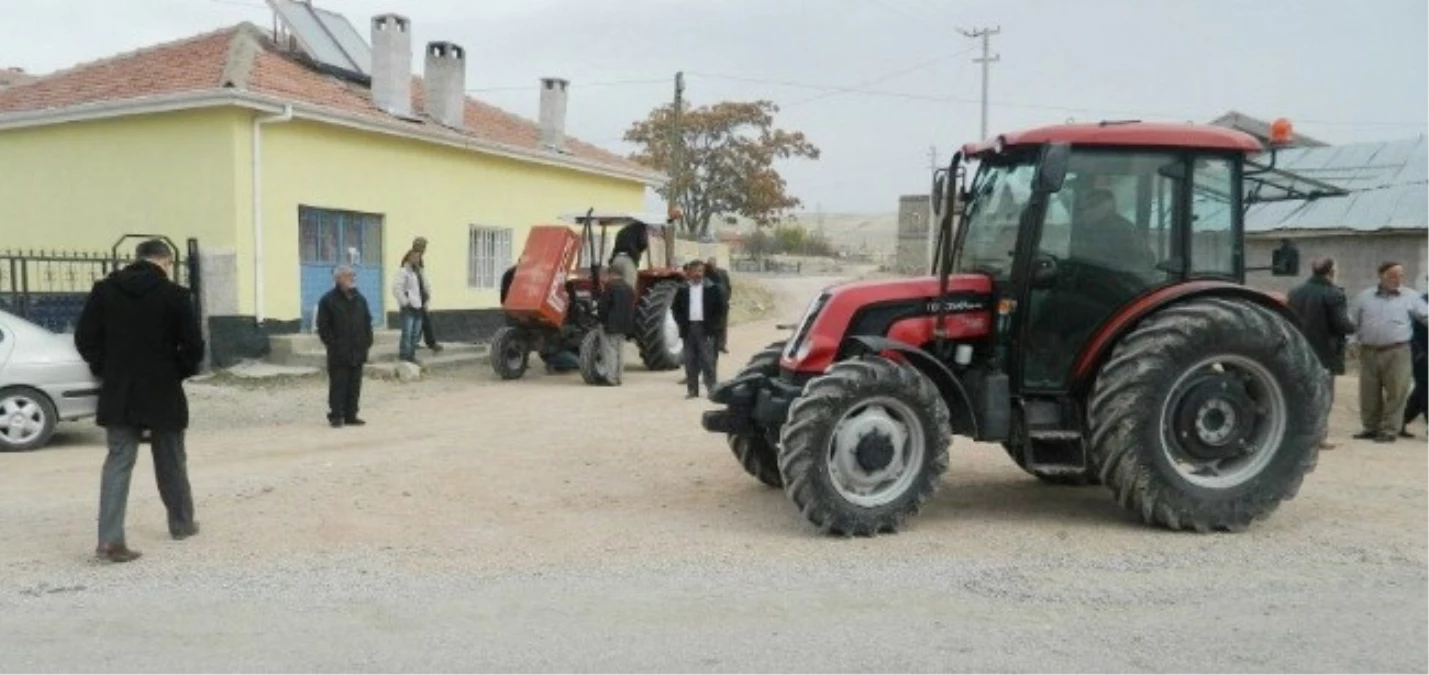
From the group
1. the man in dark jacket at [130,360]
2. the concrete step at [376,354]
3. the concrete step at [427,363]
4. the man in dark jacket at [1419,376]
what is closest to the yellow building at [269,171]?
the concrete step at [376,354]

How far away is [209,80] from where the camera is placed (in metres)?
16.1

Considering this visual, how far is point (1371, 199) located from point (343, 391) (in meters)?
16.9

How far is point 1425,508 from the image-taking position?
24.8 feet

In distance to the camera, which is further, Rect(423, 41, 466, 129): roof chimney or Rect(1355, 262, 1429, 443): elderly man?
Rect(423, 41, 466, 129): roof chimney

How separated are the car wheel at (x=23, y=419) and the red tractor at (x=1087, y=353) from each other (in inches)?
268

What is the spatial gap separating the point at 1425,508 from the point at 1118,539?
8.39 ft

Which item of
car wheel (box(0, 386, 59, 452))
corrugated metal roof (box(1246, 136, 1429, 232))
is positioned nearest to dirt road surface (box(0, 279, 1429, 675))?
car wheel (box(0, 386, 59, 452))

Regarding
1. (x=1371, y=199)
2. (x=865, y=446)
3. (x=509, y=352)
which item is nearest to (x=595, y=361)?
(x=509, y=352)

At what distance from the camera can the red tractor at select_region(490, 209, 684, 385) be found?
15.4 metres

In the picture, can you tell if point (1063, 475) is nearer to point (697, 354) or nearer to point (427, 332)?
point (697, 354)

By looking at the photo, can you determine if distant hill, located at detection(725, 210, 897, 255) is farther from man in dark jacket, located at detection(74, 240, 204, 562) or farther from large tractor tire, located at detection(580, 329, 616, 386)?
man in dark jacket, located at detection(74, 240, 204, 562)

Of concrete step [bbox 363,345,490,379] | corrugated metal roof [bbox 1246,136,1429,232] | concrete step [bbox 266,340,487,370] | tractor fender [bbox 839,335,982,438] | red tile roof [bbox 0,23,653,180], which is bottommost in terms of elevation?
concrete step [bbox 363,345,490,379]

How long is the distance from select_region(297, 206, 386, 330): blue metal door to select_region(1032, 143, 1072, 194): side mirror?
1288 centimetres

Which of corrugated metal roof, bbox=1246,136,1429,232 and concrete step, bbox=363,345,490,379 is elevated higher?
corrugated metal roof, bbox=1246,136,1429,232
